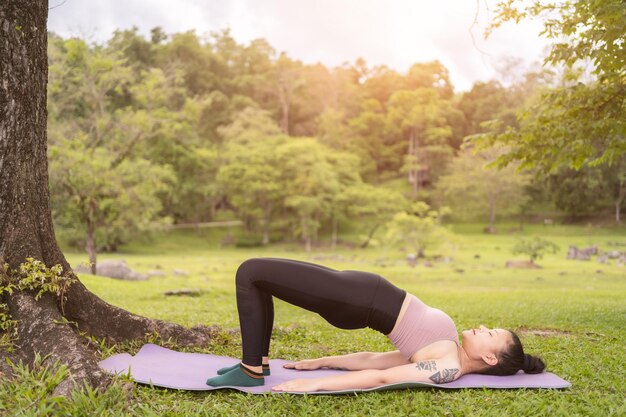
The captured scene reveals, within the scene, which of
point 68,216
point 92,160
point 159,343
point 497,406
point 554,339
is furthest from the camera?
point 68,216

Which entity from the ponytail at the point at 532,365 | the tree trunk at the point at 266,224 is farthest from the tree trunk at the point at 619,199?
the ponytail at the point at 532,365

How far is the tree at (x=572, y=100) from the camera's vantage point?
20.2 ft

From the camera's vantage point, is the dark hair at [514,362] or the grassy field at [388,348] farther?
the dark hair at [514,362]

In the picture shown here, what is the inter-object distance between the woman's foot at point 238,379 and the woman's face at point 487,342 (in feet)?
4.41

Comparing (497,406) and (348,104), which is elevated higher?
(348,104)

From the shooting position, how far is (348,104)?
4475 cm

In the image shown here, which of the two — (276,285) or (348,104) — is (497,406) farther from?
(348,104)

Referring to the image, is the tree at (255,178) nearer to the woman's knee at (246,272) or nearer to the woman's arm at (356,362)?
the woman's arm at (356,362)

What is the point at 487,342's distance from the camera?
3.56 metres

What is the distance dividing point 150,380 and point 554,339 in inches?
141

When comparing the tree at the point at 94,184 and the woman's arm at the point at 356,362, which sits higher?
the tree at the point at 94,184

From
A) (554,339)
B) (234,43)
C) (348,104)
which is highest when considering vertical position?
(234,43)

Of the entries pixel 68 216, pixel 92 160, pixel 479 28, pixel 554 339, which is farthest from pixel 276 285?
pixel 68 216

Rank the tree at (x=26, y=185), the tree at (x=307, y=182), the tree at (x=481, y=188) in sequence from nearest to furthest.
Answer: the tree at (x=26, y=185)
the tree at (x=307, y=182)
the tree at (x=481, y=188)
